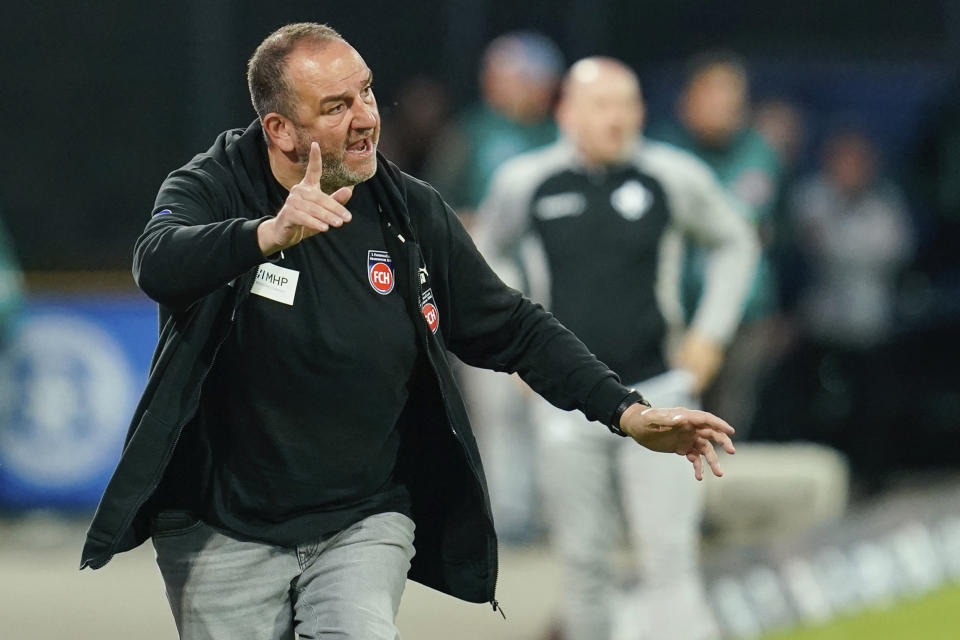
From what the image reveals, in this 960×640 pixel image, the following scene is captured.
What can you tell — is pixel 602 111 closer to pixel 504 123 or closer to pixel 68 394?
pixel 504 123

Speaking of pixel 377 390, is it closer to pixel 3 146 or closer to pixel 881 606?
pixel 881 606

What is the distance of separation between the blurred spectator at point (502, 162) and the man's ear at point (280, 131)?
5.05m

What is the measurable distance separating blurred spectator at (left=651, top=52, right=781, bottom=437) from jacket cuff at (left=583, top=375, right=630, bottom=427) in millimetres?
4890

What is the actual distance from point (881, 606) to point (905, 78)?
486 cm

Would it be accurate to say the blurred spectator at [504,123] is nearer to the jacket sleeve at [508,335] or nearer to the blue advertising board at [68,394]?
the blue advertising board at [68,394]

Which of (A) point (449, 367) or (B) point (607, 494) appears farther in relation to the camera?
(B) point (607, 494)

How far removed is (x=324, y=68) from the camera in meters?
3.87

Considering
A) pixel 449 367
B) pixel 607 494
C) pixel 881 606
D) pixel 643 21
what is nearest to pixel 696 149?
pixel 643 21

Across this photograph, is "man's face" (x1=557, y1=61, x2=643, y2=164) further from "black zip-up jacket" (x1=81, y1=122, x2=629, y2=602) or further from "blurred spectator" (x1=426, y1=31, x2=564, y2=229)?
"blurred spectator" (x1=426, y1=31, x2=564, y2=229)

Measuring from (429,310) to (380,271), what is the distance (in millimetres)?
153

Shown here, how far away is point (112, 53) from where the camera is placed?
10188mm

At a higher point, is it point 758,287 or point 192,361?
point 192,361

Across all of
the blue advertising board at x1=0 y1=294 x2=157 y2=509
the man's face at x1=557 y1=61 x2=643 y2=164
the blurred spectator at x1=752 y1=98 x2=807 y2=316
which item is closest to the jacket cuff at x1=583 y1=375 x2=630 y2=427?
the man's face at x1=557 y1=61 x2=643 y2=164

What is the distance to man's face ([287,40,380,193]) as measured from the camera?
12.7 ft
